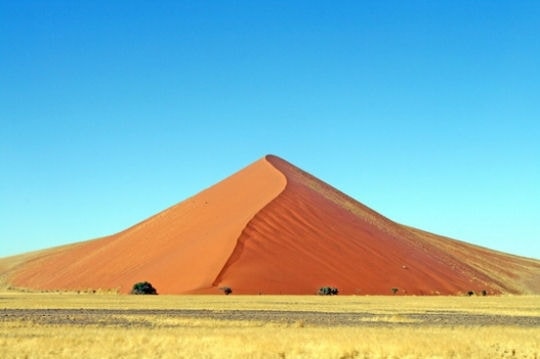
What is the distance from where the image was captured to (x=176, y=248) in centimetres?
8750

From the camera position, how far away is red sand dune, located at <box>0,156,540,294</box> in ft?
250

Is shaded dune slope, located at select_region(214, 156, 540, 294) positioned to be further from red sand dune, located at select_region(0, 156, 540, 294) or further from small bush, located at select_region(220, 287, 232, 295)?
small bush, located at select_region(220, 287, 232, 295)

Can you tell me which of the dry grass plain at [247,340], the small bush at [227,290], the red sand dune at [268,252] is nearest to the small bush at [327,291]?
the red sand dune at [268,252]

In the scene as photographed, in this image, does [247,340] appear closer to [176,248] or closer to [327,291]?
[327,291]

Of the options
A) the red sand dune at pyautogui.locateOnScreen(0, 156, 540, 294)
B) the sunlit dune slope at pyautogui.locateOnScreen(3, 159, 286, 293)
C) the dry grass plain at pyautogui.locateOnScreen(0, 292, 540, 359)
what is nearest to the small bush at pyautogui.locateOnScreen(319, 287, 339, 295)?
the red sand dune at pyautogui.locateOnScreen(0, 156, 540, 294)

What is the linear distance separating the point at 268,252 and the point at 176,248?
12597 mm

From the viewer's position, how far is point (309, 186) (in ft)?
356

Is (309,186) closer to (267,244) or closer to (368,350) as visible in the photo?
(267,244)

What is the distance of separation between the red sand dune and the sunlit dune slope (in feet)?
0.64

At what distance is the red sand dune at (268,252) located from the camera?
7619 cm

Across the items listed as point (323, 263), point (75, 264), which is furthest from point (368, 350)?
point (75, 264)

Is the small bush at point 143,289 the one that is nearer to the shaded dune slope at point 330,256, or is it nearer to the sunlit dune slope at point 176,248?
the sunlit dune slope at point 176,248

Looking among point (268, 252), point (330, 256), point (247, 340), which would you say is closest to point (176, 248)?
point (268, 252)

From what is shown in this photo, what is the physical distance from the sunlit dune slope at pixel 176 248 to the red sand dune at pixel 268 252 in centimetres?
20
